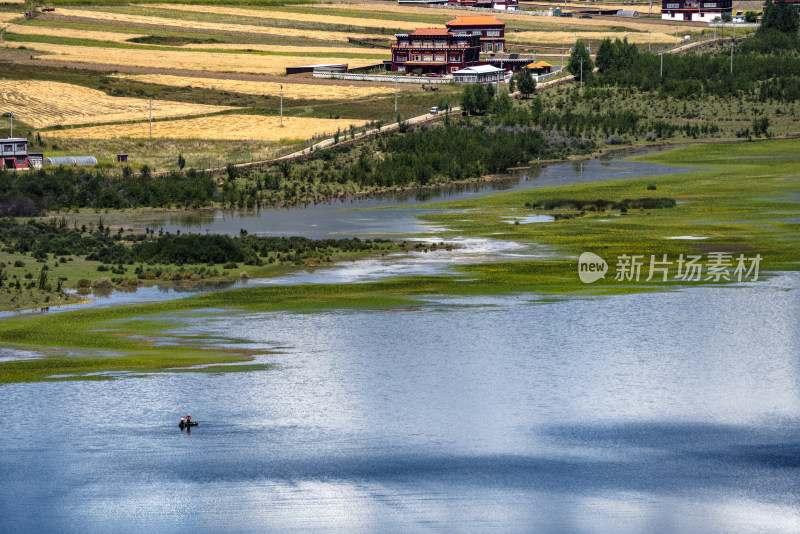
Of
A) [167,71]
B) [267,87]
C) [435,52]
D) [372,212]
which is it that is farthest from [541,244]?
[167,71]

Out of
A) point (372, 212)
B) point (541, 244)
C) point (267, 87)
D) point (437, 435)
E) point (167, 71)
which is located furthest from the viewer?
point (167, 71)

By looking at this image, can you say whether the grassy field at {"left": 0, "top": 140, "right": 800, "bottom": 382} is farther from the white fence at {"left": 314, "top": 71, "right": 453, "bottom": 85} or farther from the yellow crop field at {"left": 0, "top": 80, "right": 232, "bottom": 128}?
the white fence at {"left": 314, "top": 71, "right": 453, "bottom": 85}

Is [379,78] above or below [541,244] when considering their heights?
above

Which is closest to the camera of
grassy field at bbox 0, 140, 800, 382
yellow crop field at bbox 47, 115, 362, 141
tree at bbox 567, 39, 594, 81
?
grassy field at bbox 0, 140, 800, 382

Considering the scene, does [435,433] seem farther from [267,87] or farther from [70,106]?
[267,87]

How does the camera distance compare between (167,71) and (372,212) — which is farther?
(167,71)

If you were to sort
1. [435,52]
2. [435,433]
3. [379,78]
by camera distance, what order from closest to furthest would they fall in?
[435,433] → [379,78] → [435,52]

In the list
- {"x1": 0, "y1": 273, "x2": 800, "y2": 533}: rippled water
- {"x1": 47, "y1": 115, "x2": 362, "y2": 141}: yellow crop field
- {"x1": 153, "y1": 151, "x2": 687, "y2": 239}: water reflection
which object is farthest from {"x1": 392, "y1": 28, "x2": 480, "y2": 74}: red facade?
{"x1": 0, "y1": 273, "x2": 800, "y2": 533}: rippled water
